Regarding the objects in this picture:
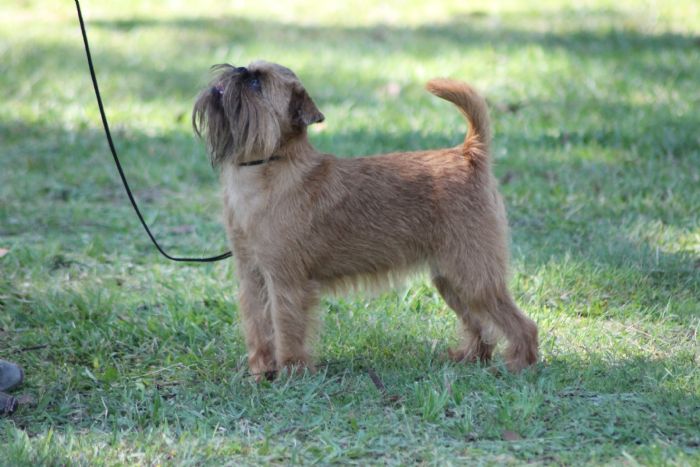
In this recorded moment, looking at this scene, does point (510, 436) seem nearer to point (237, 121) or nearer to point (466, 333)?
point (466, 333)

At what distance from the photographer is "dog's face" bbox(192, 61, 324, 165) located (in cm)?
378

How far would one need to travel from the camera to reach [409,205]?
3988mm

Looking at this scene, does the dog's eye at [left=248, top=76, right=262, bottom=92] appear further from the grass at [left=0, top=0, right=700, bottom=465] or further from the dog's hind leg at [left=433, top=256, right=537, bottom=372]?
the grass at [left=0, top=0, right=700, bottom=465]

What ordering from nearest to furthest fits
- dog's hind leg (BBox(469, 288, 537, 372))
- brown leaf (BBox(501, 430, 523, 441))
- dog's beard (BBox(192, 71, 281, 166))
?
brown leaf (BBox(501, 430, 523, 441))
dog's beard (BBox(192, 71, 281, 166))
dog's hind leg (BBox(469, 288, 537, 372))

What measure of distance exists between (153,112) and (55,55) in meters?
1.93

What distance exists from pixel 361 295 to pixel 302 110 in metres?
1.23

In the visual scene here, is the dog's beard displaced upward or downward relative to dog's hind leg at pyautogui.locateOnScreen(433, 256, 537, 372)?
upward

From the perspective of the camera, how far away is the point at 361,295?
477cm

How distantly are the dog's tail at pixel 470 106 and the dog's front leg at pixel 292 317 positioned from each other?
0.93 metres

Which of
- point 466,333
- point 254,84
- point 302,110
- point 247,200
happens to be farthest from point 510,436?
point 254,84

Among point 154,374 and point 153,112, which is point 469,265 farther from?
point 153,112

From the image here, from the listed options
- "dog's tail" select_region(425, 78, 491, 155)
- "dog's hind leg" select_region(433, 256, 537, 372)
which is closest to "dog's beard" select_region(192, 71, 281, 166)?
"dog's tail" select_region(425, 78, 491, 155)

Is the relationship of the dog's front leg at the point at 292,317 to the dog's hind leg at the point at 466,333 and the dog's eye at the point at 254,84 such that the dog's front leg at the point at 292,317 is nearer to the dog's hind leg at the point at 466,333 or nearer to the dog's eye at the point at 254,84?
the dog's hind leg at the point at 466,333

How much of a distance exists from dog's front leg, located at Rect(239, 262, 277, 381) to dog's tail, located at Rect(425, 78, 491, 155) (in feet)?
3.52
